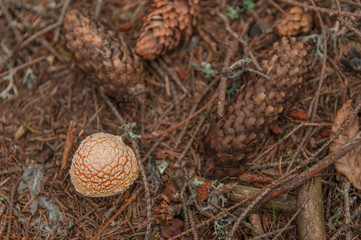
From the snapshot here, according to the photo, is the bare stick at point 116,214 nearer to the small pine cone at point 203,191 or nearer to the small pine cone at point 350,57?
the small pine cone at point 203,191

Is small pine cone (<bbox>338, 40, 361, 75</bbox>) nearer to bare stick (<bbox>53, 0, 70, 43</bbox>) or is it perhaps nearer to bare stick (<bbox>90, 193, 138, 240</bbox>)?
bare stick (<bbox>90, 193, 138, 240</bbox>)

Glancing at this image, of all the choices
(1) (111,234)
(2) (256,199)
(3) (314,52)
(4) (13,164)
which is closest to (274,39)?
(3) (314,52)

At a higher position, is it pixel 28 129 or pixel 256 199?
pixel 28 129

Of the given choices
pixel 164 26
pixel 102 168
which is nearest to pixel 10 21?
pixel 164 26

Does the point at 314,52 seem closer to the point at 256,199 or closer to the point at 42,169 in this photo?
the point at 256,199

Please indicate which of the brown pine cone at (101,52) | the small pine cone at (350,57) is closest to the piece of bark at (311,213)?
the small pine cone at (350,57)

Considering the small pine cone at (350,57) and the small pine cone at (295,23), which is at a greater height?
the small pine cone at (295,23)

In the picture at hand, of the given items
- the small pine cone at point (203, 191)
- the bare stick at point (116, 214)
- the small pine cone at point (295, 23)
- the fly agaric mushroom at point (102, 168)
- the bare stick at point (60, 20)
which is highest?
the bare stick at point (60, 20)
